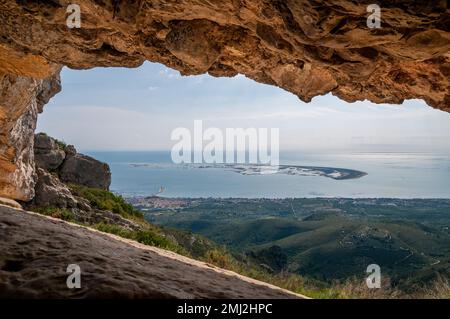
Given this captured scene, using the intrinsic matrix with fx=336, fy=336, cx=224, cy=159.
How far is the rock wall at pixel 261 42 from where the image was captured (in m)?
5.06

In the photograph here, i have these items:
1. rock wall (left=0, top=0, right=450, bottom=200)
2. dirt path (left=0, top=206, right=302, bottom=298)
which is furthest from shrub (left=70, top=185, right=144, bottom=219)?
dirt path (left=0, top=206, right=302, bottom=298)

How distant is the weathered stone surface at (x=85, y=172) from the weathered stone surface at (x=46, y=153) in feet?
2.86

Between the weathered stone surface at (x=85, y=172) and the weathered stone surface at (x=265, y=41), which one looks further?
the weathered stone surface at (x=85, y=172)

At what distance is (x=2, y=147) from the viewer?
45.8 feet

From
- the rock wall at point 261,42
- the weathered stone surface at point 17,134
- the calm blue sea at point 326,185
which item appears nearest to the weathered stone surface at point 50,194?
the weathered stone surface at point 17,134

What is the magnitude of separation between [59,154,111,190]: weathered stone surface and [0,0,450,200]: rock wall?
15.9 metres

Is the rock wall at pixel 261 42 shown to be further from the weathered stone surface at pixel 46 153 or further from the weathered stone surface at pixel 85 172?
the weathered stone surface at pixel 85 172

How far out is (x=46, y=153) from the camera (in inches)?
974

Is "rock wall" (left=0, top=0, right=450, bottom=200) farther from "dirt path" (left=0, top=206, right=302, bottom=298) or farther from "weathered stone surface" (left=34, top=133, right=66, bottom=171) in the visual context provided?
"weathered stone surface" (left=34, top=133, right=66, bottom=171)

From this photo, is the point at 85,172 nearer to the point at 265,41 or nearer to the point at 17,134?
the point at 17,134

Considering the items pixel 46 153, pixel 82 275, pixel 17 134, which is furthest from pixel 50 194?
pixel 82 275

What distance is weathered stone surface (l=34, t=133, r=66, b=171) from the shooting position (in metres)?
24.3

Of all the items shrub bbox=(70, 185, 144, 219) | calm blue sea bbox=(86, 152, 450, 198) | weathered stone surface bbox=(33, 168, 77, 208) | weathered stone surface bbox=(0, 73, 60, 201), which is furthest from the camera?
calm blue sea bbox=(86, 152, 450, 198)

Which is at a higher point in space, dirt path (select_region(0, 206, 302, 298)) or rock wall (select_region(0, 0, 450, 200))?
rock wall (select_region(0, 0, 450, 200))
